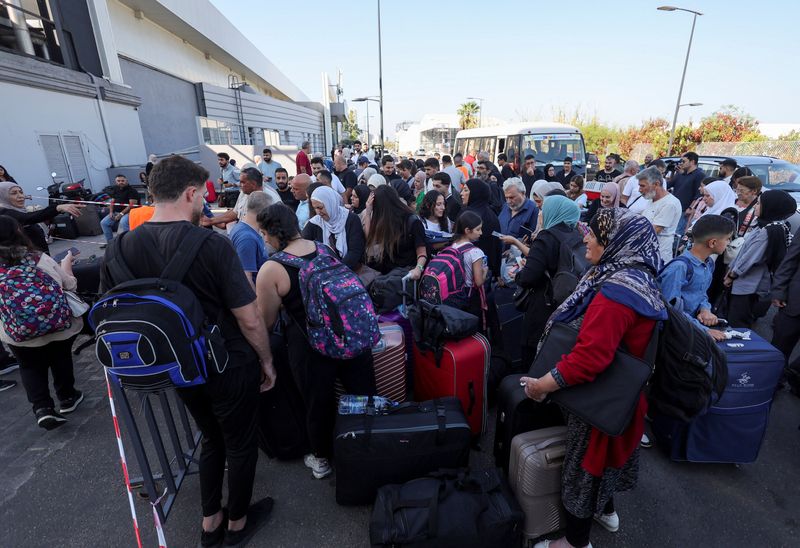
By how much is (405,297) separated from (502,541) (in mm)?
1911

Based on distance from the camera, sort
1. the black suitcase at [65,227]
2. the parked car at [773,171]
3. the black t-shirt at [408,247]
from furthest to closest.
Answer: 1. the black suitcase at [65,227]
2. the parked car at [773,171]
3. the black t-shirt at [408,247]

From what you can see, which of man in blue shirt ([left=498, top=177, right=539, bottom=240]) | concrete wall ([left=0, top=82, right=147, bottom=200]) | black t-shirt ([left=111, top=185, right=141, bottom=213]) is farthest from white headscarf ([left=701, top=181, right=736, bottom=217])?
concrete wall ([left=0, top=82, right=147, bottom=200])

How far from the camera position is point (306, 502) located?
257 cm

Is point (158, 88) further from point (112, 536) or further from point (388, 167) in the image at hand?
point (112, 536)

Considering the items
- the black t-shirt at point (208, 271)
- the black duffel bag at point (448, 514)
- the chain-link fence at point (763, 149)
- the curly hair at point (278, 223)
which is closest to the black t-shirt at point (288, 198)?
the curly hair at point (278, 223)

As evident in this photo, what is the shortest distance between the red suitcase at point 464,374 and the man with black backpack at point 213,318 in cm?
118

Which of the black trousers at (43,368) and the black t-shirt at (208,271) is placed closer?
the black t-shirt at (208,271)

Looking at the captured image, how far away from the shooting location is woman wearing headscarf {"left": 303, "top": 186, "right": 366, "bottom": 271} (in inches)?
148

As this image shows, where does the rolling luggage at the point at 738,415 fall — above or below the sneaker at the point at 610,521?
above

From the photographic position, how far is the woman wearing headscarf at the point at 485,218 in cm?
445

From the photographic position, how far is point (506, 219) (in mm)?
5789

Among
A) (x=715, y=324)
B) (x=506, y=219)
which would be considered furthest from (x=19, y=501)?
(x=506, y=219)

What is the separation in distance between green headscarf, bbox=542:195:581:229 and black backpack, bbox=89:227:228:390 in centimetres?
250

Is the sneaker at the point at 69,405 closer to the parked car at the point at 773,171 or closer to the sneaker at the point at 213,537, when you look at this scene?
the sneaker at the point at 213,537
